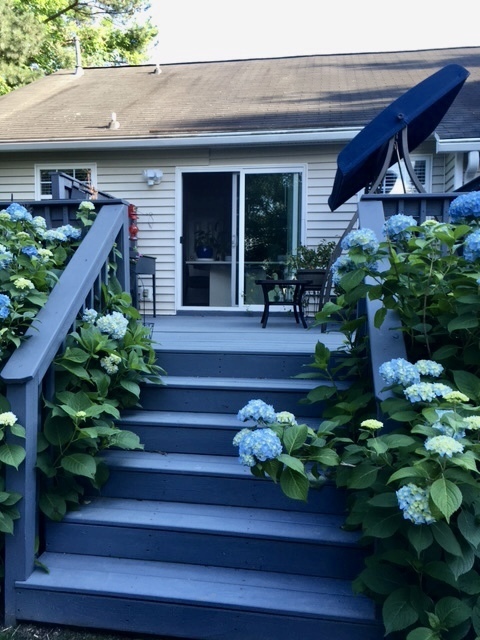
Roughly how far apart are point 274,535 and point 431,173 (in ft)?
18.3

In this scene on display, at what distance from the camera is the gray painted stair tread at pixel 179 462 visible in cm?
258

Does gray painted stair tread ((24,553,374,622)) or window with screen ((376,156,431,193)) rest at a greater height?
window with screen ((376,156,431,193))

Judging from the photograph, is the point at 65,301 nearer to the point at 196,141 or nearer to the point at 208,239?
the point at 196,141

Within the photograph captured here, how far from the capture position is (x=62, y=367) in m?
2.56

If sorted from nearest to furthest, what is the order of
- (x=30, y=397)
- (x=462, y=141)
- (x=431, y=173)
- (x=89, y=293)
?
(x=30, y=397) → (x=89, y=293) → (x=462, y=141) → (x=431, y=173)

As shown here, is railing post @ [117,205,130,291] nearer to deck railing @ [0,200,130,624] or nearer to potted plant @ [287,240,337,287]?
deck railing @ [0,200,130,624]

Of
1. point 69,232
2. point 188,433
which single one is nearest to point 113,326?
point 188,433

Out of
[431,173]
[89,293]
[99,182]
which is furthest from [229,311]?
[89,293]

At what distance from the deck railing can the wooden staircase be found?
115 millimetres

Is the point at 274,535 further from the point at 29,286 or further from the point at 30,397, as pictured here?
the point at 29,286

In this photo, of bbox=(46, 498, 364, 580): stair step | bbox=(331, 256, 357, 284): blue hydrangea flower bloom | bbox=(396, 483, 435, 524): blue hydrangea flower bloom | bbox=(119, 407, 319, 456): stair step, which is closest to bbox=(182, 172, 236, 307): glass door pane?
bbox=(119, 407, 319, 456): stair step

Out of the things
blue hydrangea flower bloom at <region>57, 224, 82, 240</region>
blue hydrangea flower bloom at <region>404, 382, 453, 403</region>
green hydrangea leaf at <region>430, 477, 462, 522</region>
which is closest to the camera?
green hydrangea leaf at <region>430, 477, 462, 522</region>

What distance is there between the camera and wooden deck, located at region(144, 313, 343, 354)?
3465 mm

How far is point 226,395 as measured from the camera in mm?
3002
